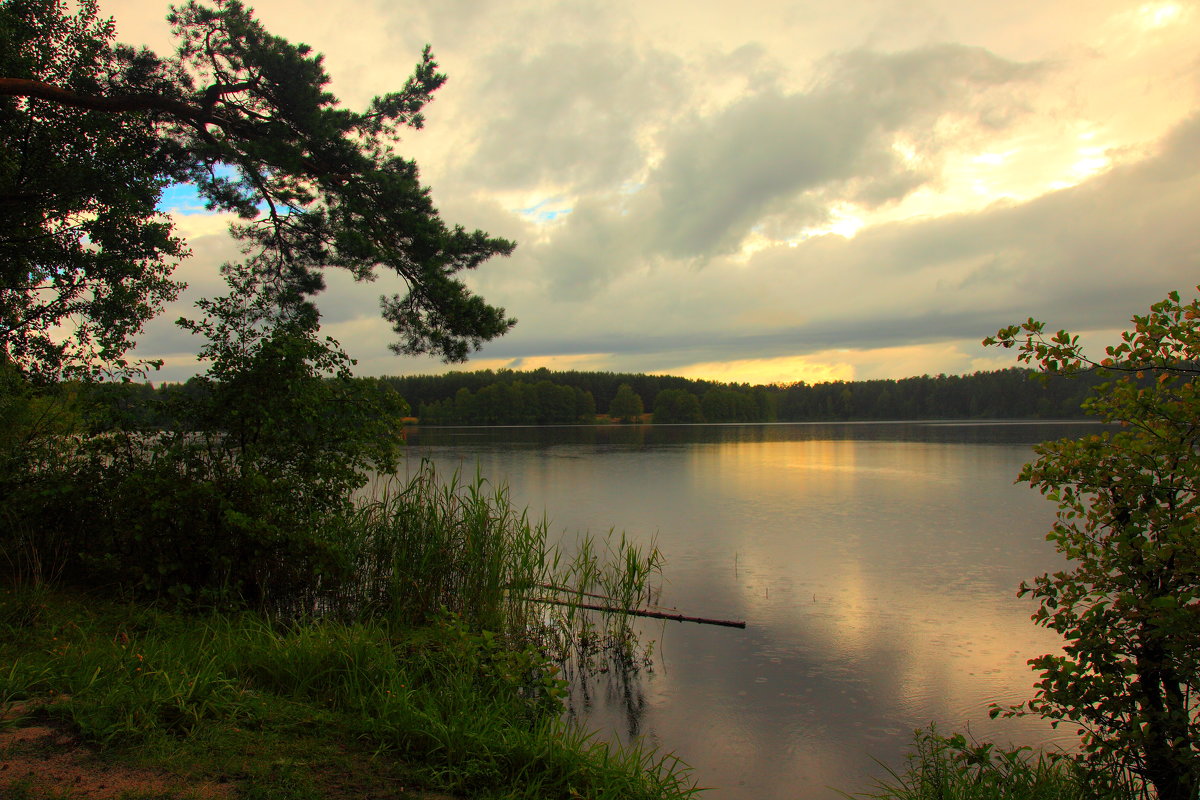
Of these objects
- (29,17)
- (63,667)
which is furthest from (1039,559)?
(29,17)

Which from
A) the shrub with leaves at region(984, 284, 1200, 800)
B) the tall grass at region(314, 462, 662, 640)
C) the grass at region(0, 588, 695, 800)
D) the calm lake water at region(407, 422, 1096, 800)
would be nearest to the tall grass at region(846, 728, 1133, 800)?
the shrub with leaves at region(984, 284, 1200, 800)

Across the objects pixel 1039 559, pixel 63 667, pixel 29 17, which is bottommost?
pixel 1039 559

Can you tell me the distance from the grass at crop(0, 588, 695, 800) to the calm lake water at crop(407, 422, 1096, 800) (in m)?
1.20

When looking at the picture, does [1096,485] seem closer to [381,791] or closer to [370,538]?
[381,791]

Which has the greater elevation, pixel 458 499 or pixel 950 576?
pixel 458 499

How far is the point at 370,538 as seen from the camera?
324 inches

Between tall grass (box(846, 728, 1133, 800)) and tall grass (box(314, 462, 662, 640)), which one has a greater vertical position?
tall grass (box(314, 462, 662, 640))

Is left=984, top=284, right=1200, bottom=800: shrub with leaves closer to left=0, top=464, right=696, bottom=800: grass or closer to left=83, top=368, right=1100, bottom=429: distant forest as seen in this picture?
left=0, top=464, right=696, bottom=800: grass

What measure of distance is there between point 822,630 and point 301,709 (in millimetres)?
6549

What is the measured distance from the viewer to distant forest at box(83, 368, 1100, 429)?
330 ft

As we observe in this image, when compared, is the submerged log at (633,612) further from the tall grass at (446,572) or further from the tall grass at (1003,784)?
the tall grass at (1003,784)

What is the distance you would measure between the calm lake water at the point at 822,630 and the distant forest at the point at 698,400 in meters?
74.4

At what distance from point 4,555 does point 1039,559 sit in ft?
48.8

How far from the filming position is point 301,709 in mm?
4305
